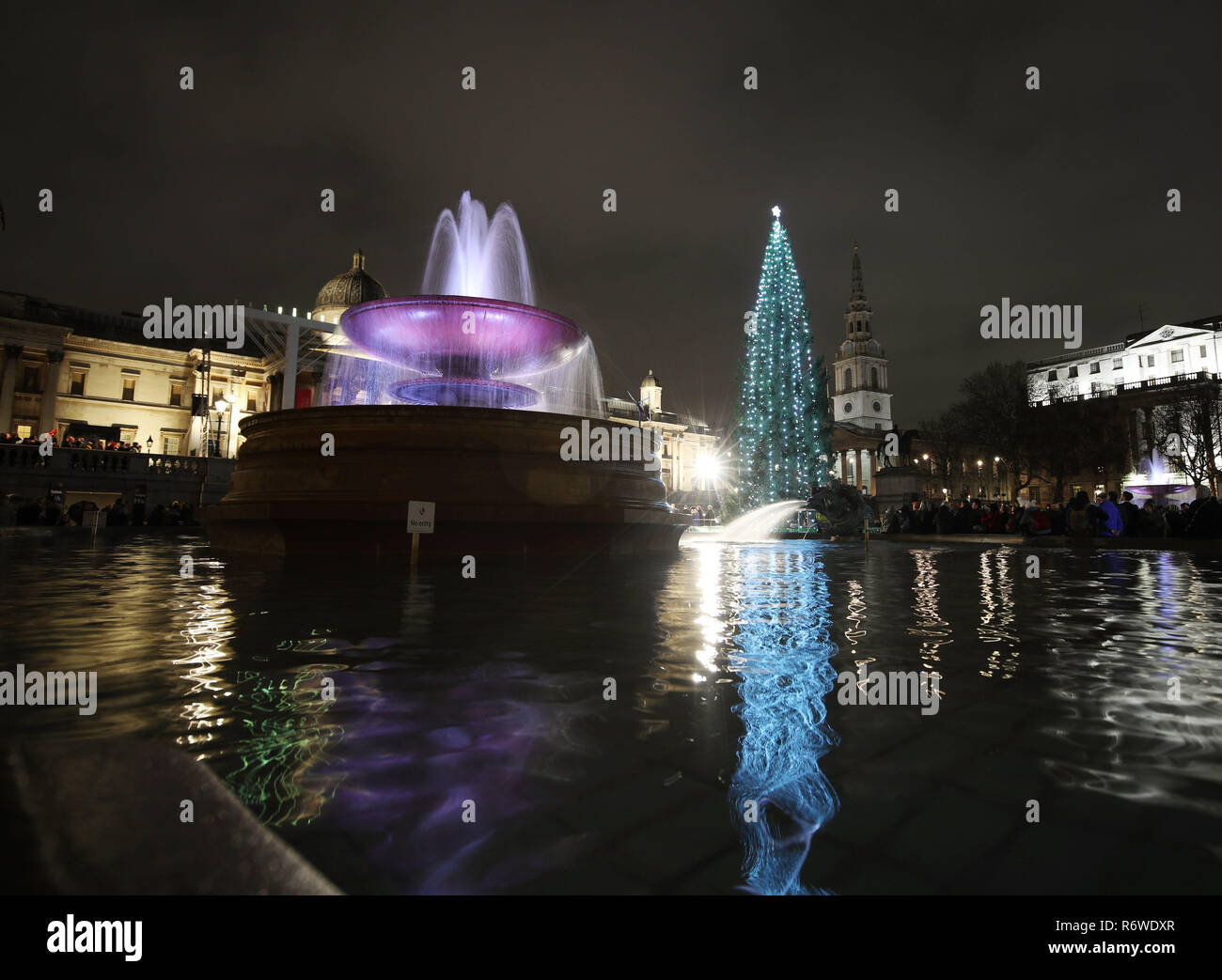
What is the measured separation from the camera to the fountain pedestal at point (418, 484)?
941cm

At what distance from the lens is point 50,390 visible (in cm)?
4984

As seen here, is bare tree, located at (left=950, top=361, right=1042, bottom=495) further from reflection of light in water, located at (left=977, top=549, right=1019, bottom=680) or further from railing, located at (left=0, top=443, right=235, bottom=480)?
railing, located at (left=0, top=443, right=235, bottom=480)

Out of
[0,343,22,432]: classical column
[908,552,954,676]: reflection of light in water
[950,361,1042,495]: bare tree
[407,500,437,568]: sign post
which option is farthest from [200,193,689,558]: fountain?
[0,343,22,432]: classical column

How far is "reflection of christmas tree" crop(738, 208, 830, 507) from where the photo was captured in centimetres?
3569

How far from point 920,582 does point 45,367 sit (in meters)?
66.0

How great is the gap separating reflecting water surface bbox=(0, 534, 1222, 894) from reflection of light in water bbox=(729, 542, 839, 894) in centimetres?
1

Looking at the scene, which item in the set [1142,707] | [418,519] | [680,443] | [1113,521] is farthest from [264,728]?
[680,443]

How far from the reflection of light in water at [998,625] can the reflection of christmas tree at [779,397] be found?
27.0 meters

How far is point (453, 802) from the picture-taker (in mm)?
1798

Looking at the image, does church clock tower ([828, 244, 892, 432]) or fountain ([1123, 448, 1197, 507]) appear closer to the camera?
fountain ([1123, 448, 1197, 507])

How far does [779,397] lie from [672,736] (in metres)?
35.3

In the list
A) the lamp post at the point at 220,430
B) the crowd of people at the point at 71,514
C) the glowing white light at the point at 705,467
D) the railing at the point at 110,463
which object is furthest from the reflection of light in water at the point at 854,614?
the glowing white light at the point at 705,467
